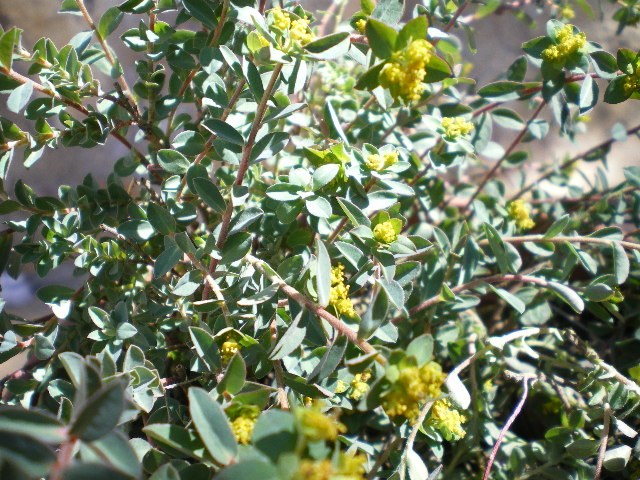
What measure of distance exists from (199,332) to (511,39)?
1913 mm

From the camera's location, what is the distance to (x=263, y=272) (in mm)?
895

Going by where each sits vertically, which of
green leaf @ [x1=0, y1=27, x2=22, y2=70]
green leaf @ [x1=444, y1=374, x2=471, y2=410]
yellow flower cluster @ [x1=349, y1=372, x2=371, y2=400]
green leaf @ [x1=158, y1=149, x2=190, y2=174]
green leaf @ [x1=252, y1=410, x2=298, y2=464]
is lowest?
yellow flower cluster @ [x1=349, y1=372, x2=371, y2=400]

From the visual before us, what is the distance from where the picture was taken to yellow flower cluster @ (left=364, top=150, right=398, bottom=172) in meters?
0.96

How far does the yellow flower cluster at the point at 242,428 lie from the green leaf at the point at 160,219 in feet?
1.23

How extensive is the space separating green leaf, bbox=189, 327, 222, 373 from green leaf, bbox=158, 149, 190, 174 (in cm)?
31

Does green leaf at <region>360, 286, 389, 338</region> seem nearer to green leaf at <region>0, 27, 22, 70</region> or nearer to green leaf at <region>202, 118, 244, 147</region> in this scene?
green leaf at <region>202, 118, 244, 147</region>

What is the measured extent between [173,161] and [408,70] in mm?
448

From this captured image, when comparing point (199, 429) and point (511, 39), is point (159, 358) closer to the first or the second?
point (199, 429)

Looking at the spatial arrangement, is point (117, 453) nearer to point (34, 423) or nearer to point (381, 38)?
point (34, 423)

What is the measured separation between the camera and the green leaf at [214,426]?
2.06 feet

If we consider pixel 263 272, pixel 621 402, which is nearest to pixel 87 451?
pixel 263 272

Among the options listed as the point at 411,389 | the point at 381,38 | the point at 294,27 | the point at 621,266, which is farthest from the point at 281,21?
the point at 621,266

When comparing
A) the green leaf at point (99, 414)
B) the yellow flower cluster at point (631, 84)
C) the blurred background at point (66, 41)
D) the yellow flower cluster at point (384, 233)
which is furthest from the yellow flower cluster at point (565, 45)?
the green leaf at point (99, 414)

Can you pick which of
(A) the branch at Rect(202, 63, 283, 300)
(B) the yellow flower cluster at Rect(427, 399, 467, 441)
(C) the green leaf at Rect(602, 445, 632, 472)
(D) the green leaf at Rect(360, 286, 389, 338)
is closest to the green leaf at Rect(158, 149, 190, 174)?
(A) the branch at Rect(202, 63, 283, 300)
